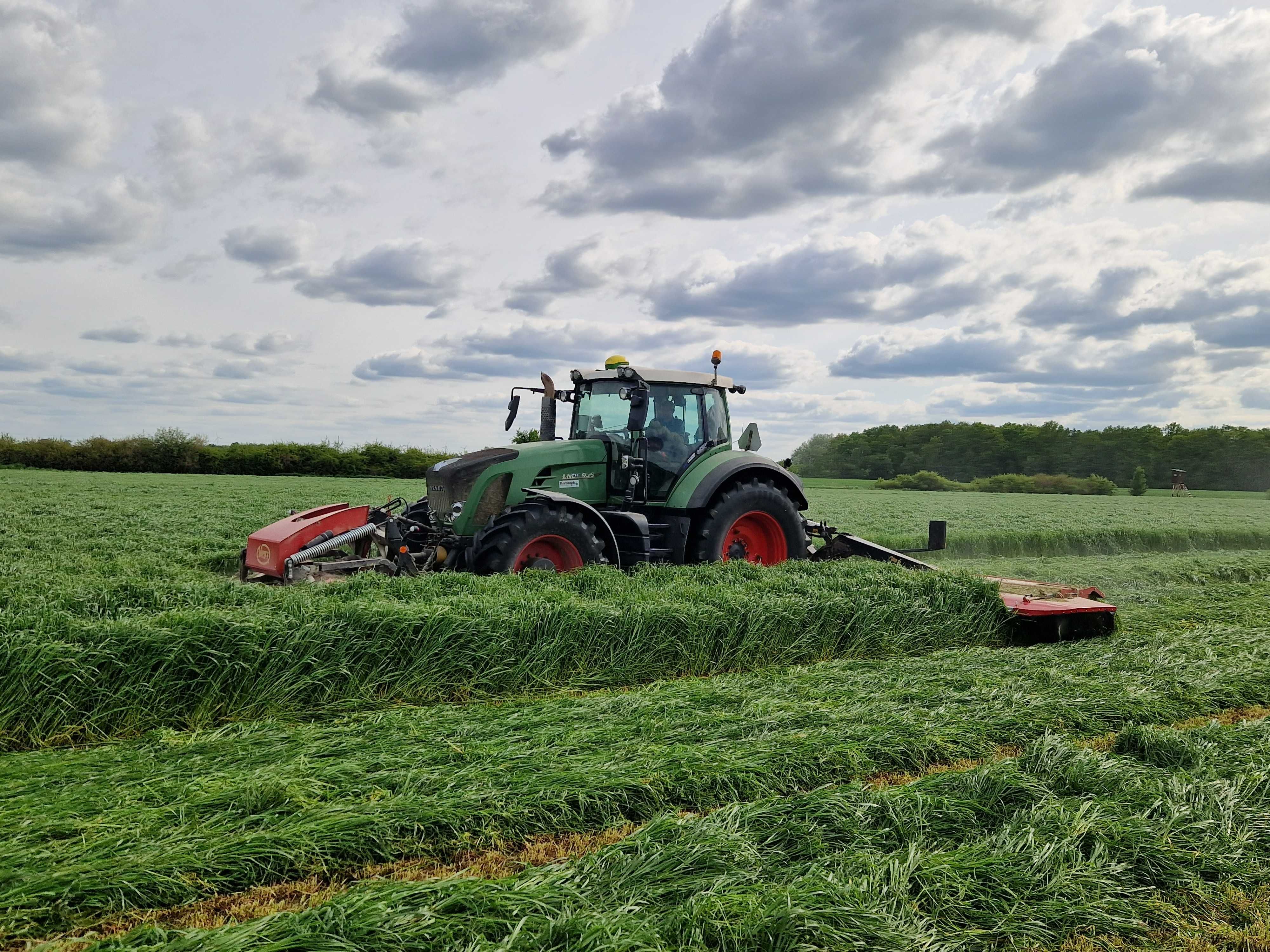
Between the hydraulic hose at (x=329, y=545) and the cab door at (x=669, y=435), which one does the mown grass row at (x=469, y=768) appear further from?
the cab door at (x=669, y=435)

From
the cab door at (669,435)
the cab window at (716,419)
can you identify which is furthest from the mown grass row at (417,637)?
the cab window at (716,419)

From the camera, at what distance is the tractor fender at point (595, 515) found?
8805 millimetres

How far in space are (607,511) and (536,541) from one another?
1153 millimetres

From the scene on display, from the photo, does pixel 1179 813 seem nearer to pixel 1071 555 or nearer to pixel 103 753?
pixel 103 753

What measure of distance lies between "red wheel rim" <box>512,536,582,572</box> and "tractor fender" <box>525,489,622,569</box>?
336mm

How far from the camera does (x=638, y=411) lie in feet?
32.3

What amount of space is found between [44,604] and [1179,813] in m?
6.67

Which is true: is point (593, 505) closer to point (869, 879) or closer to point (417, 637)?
point (417, 637)

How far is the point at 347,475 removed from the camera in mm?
40000

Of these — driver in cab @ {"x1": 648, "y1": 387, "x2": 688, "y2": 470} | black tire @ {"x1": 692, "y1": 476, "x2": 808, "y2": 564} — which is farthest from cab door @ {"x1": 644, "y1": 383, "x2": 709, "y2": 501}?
black tire @ {"x1": 692, "y1": 476, "x2": 808, "y2": 564}

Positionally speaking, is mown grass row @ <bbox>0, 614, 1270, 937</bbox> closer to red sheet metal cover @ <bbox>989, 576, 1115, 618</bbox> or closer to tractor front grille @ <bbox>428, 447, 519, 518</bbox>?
red sheet metal cover @ <bbox>989, 576, 1115, 618</bbox>

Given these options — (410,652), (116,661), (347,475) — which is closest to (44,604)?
(116,661)

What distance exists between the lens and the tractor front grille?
9422 millimetres

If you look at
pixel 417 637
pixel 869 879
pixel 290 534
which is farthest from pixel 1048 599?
pixel 290 534
